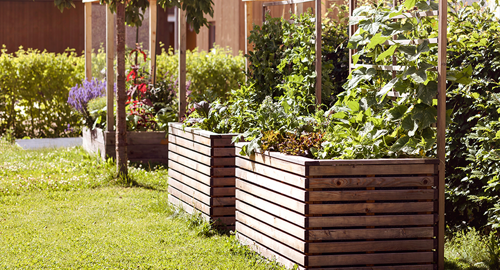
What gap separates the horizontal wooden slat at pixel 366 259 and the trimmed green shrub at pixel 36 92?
783cm

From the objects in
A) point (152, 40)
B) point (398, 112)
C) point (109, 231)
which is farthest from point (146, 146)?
point (398, 112)

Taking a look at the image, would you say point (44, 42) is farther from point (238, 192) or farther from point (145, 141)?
point (238, 192)

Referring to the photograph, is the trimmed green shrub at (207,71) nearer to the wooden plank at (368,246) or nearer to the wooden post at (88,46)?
the wooden post at (88,46)

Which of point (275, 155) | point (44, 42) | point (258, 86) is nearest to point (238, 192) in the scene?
point (275, 155)

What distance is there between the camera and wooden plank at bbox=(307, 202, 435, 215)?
10.9 ft

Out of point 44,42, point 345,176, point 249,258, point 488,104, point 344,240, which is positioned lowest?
point 249,258

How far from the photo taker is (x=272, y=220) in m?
3.74

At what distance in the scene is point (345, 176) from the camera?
3326 millimetres

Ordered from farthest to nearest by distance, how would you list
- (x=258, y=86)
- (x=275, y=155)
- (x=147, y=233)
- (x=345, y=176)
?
(x=258, y=86) < (x=147, y=233) < (x=275, y=155) < (x=345, y=176)

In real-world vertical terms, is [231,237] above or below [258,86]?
below

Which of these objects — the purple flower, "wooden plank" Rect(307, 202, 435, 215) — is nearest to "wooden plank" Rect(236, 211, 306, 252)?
"wooden plank" Rect(307, 202, 435, 215)

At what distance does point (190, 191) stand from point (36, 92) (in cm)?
626

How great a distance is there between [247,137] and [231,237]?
0.78 metres

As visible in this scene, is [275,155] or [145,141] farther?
[145,141]
